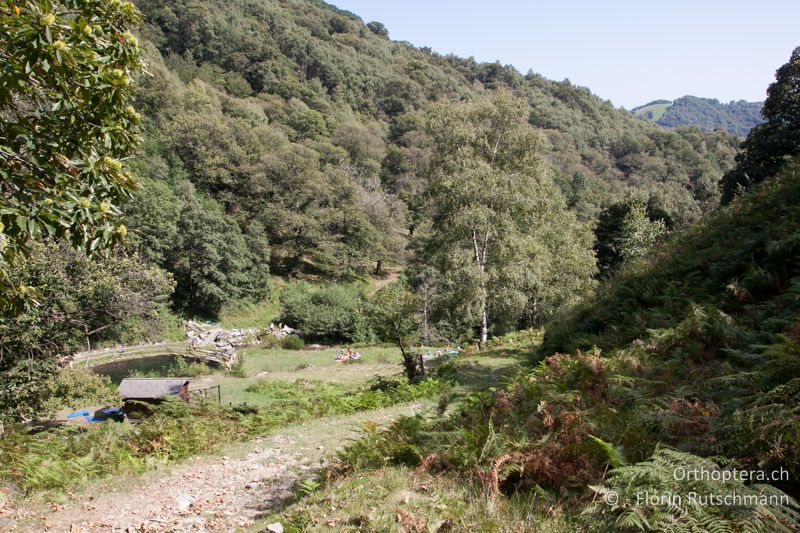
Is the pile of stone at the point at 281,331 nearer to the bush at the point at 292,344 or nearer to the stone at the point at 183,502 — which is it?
the bush at the point at 292,344

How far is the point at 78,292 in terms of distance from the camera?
40.6 ft

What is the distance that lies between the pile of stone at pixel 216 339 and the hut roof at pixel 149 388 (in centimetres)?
1399

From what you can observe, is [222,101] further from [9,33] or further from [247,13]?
[9,33]

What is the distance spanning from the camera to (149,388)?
1554 centimetres

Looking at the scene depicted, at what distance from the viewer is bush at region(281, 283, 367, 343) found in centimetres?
4047

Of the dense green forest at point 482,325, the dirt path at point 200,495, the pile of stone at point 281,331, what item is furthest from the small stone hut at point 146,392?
the pile of stone at point 281,331

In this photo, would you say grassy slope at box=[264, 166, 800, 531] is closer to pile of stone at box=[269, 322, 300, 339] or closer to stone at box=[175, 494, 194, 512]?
stone at box=[175, 494, 194, 512]

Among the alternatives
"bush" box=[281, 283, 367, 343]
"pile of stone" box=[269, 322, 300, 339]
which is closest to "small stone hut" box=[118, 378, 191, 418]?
"bush" box=[281, 283, 367, 343]

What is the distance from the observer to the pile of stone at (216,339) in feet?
107

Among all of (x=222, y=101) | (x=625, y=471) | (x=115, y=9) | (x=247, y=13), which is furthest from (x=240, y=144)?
(x=247, y=13)

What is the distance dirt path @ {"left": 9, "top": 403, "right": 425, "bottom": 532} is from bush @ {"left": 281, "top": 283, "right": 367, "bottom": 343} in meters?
29.0

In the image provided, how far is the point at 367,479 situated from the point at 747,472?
3540 mm

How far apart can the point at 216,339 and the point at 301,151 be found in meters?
30.4

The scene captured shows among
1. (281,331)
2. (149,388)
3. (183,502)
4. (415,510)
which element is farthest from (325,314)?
(415,510)
